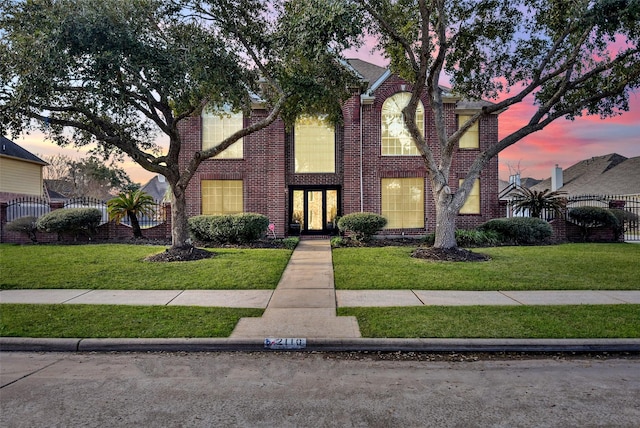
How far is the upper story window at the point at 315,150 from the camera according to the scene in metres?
18.7

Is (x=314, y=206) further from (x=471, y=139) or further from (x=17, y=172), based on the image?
(x=17, y=172)

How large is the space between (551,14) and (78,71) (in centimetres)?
1304

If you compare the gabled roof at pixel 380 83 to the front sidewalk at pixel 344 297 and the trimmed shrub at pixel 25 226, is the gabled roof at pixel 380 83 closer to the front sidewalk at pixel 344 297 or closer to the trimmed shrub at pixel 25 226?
the front sidewalk at pixel 344 297

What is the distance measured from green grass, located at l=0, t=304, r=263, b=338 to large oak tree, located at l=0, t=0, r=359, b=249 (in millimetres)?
5286

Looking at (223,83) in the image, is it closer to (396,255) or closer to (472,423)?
(396,255)

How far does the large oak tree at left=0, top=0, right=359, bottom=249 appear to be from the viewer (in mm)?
8500

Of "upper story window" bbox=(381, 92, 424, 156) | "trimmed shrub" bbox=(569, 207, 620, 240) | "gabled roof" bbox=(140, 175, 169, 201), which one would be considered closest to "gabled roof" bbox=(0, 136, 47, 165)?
"gabled roof" bbox=(140, 175, 169, 201)

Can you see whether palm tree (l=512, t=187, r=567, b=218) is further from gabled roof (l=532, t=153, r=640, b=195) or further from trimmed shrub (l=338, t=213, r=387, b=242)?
gabled roof (l=532, t=153, r=640, b=195)

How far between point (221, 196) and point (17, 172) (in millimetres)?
20693

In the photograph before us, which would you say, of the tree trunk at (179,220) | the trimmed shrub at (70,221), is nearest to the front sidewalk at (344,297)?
the tree trunk at (179,220)

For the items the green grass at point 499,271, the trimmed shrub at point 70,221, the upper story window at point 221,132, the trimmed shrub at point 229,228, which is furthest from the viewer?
the upper story window at point 221,132

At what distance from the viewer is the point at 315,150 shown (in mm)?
18734

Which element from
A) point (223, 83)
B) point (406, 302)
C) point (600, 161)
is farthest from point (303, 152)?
point (600, 161)

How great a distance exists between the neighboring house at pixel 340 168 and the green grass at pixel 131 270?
5.67 meters
